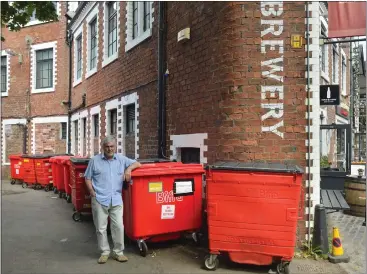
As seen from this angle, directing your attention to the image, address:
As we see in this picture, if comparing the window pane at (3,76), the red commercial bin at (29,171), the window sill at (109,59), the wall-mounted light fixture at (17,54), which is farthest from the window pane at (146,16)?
the window pane at (3,76)

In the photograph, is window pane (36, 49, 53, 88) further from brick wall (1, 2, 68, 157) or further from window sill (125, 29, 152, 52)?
window sill (125, 29, 152, 52)

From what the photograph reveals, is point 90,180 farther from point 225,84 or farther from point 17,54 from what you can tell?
point 17,54

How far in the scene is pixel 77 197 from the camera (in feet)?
26.1

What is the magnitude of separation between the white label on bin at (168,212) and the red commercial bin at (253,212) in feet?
2.87

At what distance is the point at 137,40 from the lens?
961cm

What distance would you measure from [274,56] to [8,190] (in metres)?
11.9

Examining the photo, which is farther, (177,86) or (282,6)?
(177,86)

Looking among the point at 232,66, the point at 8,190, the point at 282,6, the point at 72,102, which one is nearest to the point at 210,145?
the point at 232,66

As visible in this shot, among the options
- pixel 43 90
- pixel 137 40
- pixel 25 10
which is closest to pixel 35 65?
pixel 43 90

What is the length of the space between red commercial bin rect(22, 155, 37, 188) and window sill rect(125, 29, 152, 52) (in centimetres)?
678

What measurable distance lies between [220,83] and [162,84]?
238 cm

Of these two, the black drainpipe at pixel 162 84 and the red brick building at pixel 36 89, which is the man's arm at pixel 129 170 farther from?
the red brick building at pixel 36 89

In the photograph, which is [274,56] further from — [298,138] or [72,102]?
[72,102]

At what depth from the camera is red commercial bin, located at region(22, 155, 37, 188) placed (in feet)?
45.9
